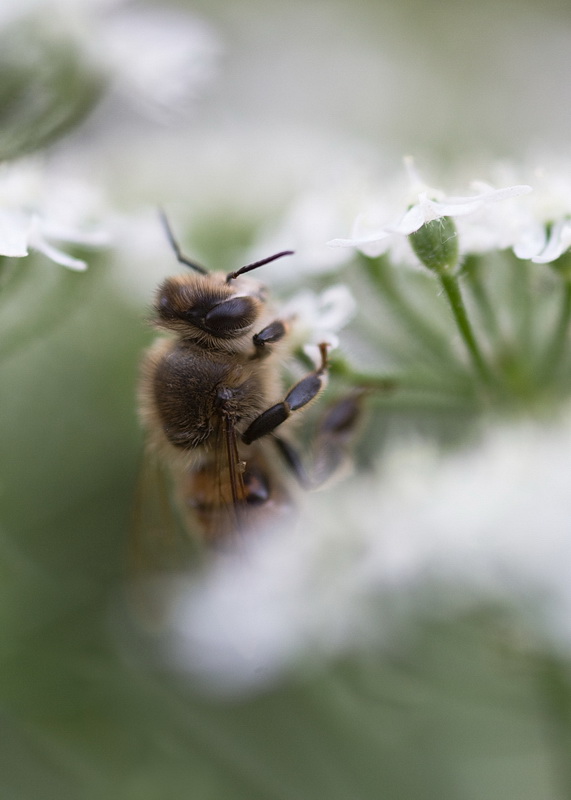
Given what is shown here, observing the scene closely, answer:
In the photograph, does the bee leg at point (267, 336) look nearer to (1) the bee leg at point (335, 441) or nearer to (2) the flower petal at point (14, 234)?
(1) the bee leg at point (335, 441)

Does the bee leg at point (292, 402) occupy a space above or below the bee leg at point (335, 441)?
below

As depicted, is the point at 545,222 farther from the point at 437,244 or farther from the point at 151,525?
the point at 151,525

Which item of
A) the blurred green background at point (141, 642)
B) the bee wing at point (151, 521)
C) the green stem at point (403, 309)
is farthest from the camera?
the blurred green background at point (141, 642)

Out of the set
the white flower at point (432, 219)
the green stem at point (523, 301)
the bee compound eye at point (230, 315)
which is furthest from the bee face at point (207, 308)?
the green stem at point (523, 301)

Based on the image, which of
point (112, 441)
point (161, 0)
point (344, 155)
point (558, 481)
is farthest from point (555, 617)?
point (161, 0)

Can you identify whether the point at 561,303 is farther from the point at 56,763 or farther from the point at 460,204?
the point at 56,763

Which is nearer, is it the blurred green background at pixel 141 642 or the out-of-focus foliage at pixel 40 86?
the out-of-focus foliage at pixel 40 86
